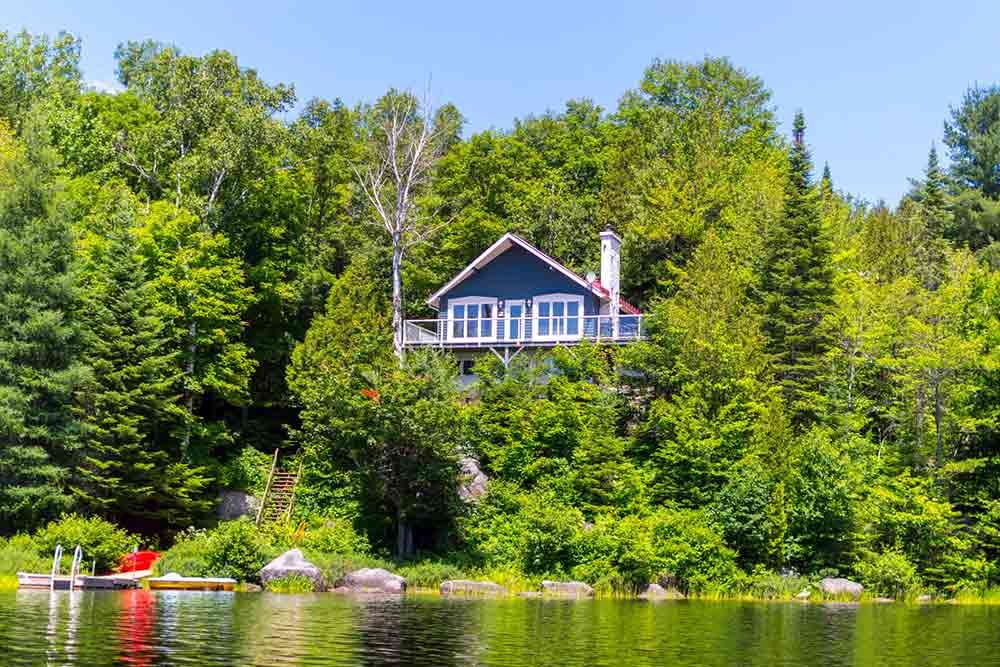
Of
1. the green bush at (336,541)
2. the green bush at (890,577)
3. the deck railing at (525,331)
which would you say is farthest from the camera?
the deck railing at (525,331)

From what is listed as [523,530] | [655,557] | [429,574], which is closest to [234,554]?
[429,574]

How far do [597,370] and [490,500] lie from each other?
7.70 meters

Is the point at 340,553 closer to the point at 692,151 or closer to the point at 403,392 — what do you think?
the point at 403,392

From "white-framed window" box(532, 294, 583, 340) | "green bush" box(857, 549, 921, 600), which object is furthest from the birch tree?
"green bush" box(857, 549, 921, 600)

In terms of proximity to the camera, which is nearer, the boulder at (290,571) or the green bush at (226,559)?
the boulder at (290,571)

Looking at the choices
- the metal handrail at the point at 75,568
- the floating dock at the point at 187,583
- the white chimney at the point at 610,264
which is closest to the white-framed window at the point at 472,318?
the white chimney at the point at 610,264

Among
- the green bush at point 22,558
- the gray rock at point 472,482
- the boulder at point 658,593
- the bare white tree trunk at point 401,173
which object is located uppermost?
the bare white tree trunk at point 401,173

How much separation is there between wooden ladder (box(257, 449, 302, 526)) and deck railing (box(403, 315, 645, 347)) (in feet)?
27.8

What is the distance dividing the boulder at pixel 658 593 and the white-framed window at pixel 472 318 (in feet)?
57.9

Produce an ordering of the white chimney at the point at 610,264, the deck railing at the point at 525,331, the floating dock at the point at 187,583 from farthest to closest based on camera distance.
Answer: the white chimney at the point at 610,264
the deck railing at the point at 525,331
the floating dock at the point at 187,583

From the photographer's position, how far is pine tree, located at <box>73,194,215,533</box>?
3897 centimetres

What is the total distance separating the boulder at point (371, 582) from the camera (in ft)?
117

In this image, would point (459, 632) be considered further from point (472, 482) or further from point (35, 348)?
point (35, 348)

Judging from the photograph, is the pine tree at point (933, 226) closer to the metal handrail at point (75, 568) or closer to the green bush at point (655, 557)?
the green bush at point (655, 557)
